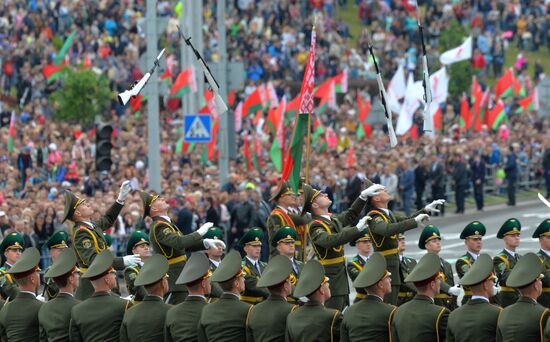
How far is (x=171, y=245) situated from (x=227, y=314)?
443 cm

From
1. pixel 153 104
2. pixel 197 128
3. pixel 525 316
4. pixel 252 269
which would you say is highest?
pixel 153 104

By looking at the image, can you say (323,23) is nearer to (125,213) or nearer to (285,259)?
(125,213)

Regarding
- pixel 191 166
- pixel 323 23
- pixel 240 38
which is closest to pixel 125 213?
pixel 191 166

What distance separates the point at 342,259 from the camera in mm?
19797

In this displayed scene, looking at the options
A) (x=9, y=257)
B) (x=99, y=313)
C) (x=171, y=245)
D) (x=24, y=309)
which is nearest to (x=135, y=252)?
(x=171, y=245)

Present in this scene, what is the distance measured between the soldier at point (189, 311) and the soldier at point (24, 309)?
5.29ft

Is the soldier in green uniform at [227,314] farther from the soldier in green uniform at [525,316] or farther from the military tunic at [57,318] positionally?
the soldier in green uniform at [525,316]

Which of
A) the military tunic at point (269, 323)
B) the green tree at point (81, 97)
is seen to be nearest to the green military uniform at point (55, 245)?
the military tunic at point (269, 323)

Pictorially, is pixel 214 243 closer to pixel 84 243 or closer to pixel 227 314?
pixel 84 243

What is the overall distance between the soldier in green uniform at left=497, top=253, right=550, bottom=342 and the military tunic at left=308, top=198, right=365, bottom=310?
5.09 metres

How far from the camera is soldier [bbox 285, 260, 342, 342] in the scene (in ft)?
48.3

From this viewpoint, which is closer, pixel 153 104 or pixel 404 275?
pixel 404 275

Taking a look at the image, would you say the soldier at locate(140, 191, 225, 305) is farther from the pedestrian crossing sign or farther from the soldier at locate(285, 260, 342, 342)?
the pedestrian crossing sign

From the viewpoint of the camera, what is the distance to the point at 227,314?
49.6 feet
